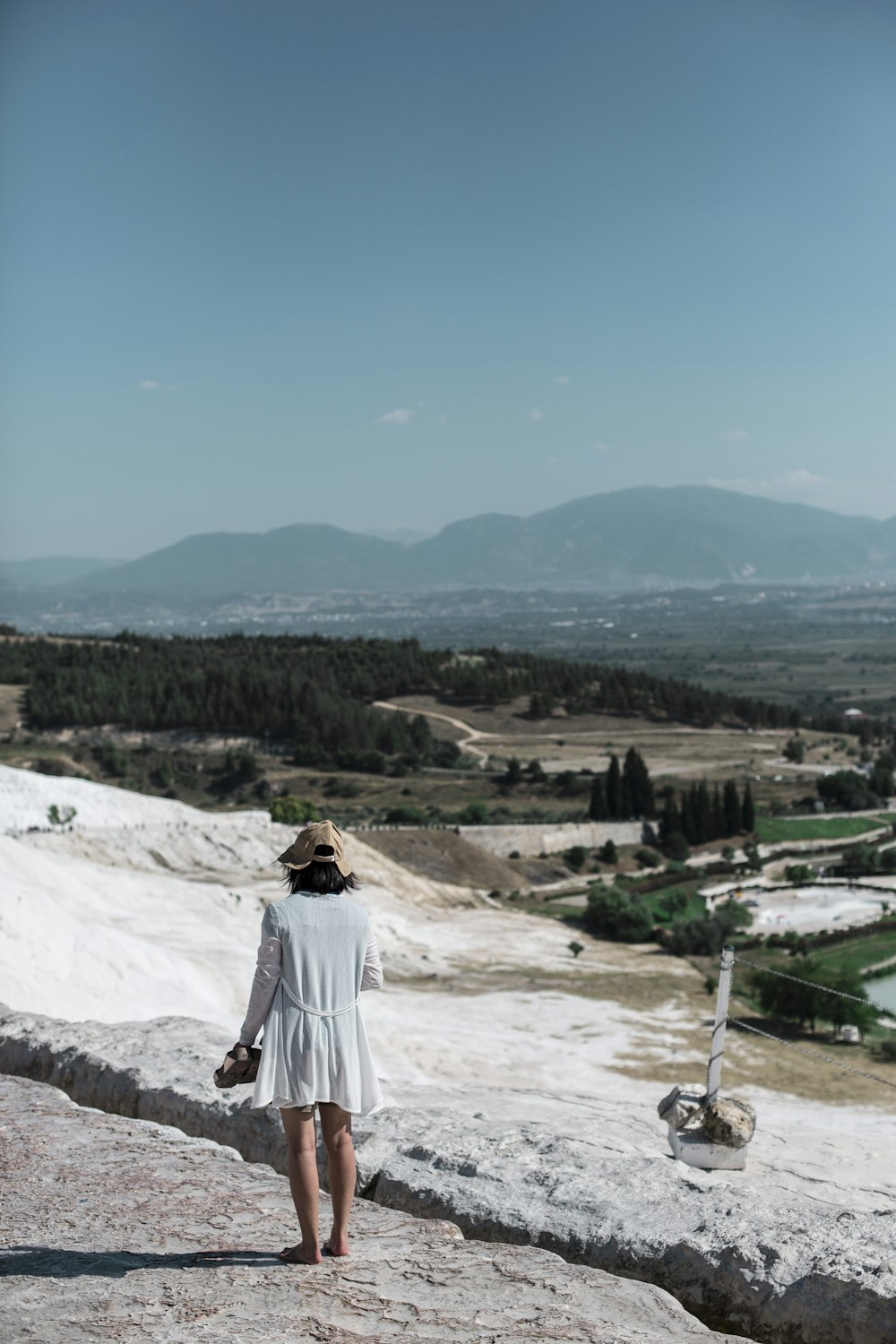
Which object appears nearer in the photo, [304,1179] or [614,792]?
[304,1179]

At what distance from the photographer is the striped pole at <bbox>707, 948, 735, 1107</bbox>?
9.39m

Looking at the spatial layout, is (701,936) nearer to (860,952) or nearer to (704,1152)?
(860,952)

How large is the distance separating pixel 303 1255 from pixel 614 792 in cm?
7065

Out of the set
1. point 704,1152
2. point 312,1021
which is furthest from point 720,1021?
point 312,1021

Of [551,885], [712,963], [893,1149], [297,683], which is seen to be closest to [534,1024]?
[893,1149]

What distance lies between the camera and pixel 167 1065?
956 cm

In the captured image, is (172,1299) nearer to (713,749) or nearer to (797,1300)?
(797,1300)

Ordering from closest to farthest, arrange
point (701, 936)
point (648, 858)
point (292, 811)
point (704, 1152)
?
point (704, 1152) → point (701, 936) → point (292, 811) → point (648, 858)

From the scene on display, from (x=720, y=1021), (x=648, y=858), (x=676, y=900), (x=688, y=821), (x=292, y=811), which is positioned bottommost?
(x=648, y=858)

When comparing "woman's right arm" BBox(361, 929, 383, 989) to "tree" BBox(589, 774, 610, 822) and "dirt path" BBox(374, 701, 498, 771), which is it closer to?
"tree" BBox(589, 774, 610, 822)

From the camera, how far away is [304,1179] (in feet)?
17.9

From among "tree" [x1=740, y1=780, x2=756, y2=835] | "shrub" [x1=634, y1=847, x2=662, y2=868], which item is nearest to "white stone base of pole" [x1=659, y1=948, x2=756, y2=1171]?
"shrub" [x1=634, y1=847, x2=662, y2=868]

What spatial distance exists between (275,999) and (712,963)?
3758 cm

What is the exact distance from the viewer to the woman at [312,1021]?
5.45m
